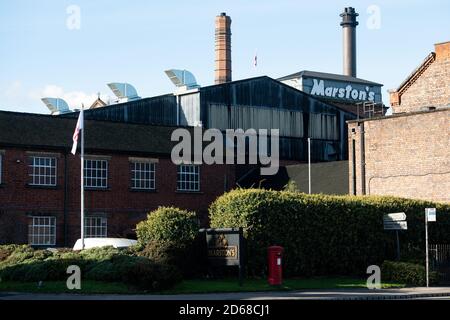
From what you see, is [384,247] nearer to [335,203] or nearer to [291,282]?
[335,203]

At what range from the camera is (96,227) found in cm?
4531

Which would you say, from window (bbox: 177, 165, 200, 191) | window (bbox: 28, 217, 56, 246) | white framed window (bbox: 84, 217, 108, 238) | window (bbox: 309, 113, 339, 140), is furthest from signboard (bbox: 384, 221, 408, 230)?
window (bbox: 309, 113, 339, 140)

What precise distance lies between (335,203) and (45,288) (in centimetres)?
1272

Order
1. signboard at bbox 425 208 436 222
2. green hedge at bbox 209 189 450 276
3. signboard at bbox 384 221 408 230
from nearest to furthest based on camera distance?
signboard at bbox 425 208 436 222
green hedge at bbox 209 189 450 276
signboard at bbox 384 221 408 230

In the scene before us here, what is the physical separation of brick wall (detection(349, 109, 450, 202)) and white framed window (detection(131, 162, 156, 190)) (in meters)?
10.8

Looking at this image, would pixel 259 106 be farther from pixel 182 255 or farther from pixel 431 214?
pixel 182 255

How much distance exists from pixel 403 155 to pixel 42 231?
1865 cm

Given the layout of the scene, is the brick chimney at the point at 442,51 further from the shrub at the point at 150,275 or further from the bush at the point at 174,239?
the shrub at the point at 150,275

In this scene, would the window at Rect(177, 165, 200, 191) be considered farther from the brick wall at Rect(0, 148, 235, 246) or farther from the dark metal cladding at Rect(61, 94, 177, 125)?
the dark metal cladding at Rect(61, 94, 177, 125)

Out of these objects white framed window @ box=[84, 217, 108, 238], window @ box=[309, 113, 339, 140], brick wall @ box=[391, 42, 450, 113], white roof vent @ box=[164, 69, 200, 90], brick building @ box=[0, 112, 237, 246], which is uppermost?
white roof vent @ box=[164, 69, 200, 90]

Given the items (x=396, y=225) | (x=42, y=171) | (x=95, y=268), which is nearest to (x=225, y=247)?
(x=95, y=268)

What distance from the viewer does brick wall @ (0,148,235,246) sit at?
4284 cm

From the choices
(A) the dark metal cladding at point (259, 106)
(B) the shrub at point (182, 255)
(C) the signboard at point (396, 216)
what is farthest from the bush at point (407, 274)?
(A) the dark metal cladding at point (259, 106)

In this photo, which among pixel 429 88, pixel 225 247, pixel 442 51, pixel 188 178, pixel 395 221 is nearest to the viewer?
pixel 225 247
